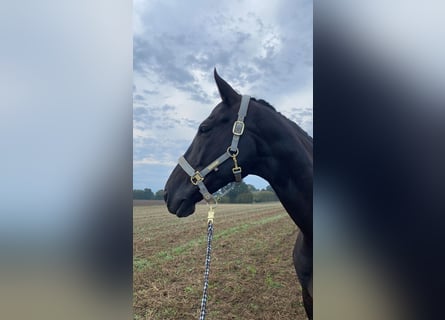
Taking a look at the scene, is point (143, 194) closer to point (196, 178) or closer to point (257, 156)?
point (196, 178)

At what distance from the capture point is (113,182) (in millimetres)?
1004

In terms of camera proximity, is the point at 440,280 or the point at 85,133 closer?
the point at 440,280

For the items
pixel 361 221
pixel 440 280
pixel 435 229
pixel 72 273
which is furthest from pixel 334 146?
pixel 72 273

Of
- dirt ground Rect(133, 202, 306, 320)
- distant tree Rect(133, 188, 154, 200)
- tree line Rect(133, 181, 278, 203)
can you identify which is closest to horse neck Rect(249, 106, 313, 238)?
tree line Rect(133, 181, 278, 203)

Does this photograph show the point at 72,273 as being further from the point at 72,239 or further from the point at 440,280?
the point at 440,280

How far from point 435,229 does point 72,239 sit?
1.14 m

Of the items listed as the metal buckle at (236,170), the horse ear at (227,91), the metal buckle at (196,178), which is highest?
the horse ear at (227,91)

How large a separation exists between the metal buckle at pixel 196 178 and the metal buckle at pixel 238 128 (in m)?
0.41

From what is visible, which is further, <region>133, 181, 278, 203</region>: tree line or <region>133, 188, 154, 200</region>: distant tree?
<region>133, 181, 278, 203</region>: tree line

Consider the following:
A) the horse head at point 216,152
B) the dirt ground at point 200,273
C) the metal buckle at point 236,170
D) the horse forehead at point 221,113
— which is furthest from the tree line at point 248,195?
the horse forehead at point 221,113

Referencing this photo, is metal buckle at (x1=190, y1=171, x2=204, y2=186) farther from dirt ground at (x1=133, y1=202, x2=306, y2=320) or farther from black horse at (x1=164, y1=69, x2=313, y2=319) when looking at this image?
dirt ground at (x1=133, y1=202, x2=306, y2=320)

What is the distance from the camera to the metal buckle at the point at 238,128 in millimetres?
1872

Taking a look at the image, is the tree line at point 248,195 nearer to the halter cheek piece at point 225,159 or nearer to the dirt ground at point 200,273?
the dirt ground at point 200,273

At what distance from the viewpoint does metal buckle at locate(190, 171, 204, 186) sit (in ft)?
6.58
